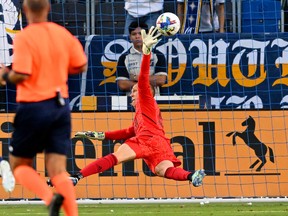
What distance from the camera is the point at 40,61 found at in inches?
322

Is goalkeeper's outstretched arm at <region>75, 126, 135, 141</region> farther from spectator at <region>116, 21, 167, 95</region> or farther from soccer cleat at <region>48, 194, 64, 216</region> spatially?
soccer cleat at <region>48, 194, 64, 216</region>

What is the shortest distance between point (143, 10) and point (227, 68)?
1615 millimetres

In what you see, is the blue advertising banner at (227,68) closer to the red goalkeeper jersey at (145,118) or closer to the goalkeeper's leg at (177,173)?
the red goalkeeper jersey at (145,118)

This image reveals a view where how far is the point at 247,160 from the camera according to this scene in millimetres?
14133

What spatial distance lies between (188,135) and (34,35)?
6284 millimetres

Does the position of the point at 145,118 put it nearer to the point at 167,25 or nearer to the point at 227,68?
the point at 167,25

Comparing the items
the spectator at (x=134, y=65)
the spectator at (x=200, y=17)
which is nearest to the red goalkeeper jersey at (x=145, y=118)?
the spectator at (x=134, y=65)

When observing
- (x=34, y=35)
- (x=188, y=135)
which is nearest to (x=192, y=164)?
(x=188, y=135)

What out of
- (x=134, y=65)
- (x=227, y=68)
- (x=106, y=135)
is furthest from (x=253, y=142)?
(x=106, y=135)

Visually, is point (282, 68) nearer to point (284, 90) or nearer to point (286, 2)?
point (284, 90)

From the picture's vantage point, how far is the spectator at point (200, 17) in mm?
15828

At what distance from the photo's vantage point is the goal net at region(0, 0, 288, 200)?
14.1m

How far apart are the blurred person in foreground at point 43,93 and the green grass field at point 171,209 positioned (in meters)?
3.79

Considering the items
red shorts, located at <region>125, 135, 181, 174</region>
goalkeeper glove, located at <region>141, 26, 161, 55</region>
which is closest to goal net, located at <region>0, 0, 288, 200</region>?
red shorts, located at <region>125, 135, 181, 174</region>
